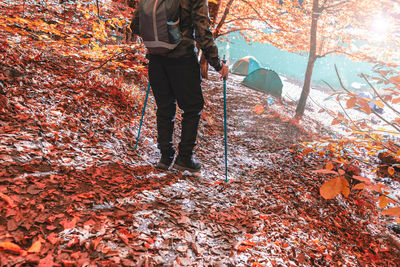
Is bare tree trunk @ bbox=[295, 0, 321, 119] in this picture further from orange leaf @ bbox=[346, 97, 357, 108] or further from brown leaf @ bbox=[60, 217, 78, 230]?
brown leaf @ bbox=[60, 217, 78, 230]

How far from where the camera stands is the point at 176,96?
3109 mm

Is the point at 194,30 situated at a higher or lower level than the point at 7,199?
higher

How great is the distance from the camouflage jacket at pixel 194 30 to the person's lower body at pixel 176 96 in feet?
0.39

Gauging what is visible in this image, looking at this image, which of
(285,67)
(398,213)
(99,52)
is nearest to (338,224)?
(398,213)

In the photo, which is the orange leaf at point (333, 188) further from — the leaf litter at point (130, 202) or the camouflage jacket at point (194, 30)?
the camouflage jacket at point (194, 30)

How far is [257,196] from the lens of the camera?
369 cm

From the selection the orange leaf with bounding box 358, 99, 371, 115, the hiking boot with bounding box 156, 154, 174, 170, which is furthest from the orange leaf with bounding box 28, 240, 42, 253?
the orange leaf with bounding box 358, 99, 371, 115

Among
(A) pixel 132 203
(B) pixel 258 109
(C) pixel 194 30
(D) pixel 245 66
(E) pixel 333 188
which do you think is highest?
(D) pixel 245 66

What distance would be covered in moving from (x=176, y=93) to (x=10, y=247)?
235 cm

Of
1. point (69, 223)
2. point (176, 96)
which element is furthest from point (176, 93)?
point (69, 223)

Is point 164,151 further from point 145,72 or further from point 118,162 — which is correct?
point 145,72

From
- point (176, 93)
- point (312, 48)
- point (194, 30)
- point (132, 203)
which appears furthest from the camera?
point (312, 48)

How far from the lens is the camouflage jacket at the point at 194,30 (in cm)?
263

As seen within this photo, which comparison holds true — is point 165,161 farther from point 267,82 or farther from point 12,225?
point 267,82
